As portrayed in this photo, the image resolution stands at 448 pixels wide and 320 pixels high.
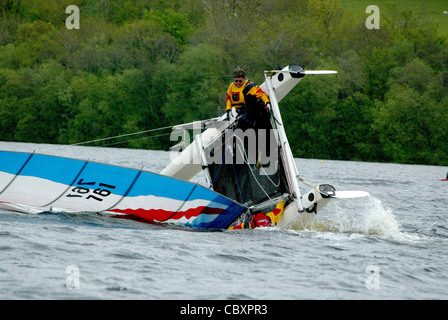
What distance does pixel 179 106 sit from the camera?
6081 cm

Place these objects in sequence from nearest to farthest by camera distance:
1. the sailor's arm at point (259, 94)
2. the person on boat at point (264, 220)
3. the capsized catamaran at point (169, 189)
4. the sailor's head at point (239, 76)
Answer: the capsized catamaran at point (169, 189) → the sailor's head at point (239, 76) → the person on boat at point (264, 220) → the sailor's arm at point (259, 94)

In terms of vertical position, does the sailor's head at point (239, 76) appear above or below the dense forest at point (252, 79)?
below

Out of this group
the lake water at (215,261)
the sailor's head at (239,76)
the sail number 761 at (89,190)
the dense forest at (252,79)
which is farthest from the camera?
the dense forest at (252,79)

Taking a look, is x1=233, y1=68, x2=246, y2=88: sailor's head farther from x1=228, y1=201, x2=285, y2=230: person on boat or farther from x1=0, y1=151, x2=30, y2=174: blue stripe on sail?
x1=0, y1=151, x2=30, y2=174: blue stripe on sail

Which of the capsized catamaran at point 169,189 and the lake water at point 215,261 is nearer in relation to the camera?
the lake water at point 215,261

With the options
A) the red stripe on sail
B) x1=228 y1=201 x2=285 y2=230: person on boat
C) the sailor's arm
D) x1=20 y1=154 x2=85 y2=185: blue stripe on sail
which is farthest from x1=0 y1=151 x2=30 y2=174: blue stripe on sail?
the sailor's arm

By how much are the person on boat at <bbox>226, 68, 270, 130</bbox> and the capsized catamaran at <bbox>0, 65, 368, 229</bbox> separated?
0.22 m

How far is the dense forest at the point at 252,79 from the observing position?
57969 mm

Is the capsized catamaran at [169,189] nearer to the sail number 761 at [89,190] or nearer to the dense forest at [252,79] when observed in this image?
the sail number 761 at [89,190]

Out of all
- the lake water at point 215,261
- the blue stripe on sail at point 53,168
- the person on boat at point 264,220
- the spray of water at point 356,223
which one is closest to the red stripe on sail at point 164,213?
the lake water at point 215,261

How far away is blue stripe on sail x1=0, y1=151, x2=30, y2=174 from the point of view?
1263 cm

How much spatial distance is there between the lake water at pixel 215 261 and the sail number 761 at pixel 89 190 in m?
0.43

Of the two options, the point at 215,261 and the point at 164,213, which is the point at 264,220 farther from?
the point at 215,261

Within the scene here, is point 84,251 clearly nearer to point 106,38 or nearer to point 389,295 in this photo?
point 389,295
